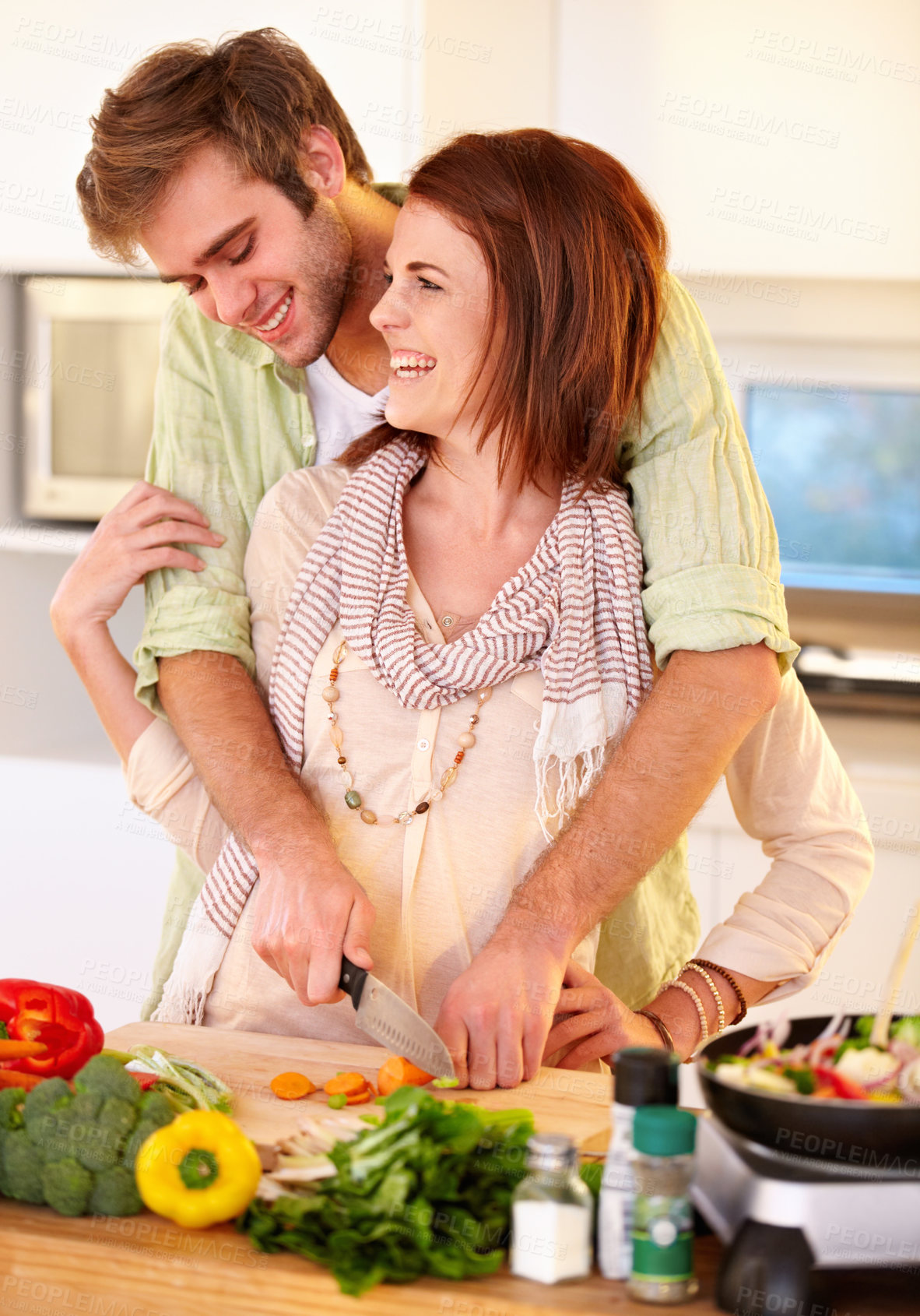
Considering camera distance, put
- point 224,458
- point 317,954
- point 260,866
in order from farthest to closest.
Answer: point 224,458, point 260,866, point 317,954

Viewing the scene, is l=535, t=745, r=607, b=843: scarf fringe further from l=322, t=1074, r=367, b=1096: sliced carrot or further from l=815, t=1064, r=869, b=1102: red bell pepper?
l=815, t=1064, r=869, b=1102: red bell pepper

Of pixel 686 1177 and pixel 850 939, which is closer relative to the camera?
pixel 686 1177

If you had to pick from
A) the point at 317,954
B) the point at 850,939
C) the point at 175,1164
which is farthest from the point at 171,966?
the point at 850,939

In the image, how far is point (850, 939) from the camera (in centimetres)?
245

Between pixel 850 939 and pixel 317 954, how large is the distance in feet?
4.96

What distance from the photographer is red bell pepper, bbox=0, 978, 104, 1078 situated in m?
1.06

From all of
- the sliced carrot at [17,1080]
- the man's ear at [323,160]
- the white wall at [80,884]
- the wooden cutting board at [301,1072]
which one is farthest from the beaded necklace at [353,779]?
the white wall at [80,884]

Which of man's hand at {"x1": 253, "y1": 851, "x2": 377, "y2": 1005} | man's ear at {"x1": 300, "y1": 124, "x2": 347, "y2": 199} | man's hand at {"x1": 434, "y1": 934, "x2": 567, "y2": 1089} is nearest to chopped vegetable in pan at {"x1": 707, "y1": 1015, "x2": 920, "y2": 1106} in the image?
man's hand at {"x1": 434, "y1": 934, "x2": 567, "y2": 1089}

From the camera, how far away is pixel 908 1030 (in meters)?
0.88

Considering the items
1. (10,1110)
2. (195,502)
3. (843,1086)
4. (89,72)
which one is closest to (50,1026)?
(10,1110)

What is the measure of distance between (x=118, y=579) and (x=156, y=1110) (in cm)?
79

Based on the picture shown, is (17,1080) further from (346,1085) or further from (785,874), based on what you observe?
(785,874)

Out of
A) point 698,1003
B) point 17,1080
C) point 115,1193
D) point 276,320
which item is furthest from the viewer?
point 276,320

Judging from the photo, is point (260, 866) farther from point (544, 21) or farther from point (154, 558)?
point (544, 21)
